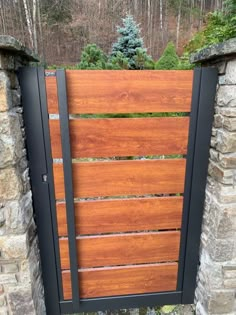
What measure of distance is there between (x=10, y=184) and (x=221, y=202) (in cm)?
123

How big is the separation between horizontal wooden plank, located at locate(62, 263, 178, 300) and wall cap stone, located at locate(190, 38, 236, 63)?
57.1 inches

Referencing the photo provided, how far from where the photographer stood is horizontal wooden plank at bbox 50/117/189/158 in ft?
4.49

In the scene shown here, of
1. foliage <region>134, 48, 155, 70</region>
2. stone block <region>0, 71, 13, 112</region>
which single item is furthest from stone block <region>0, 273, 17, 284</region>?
foliage <region>134, 48, 155, 70</region>

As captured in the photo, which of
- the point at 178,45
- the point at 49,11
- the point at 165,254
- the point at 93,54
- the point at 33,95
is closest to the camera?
the point at 33,95

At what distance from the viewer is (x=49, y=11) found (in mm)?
6598

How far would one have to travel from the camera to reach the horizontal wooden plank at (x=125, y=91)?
1305 mm

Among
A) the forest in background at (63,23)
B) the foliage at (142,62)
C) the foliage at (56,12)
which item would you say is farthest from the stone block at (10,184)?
the foliage at (56,12)

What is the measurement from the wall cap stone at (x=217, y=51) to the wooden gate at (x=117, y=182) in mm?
92

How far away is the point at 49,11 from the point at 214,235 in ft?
24.7

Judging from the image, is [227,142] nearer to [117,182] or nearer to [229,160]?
[229,160]

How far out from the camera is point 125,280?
1673 mm

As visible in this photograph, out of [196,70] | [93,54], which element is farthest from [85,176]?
[93,54]

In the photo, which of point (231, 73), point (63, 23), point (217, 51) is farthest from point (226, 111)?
point (63, 23)

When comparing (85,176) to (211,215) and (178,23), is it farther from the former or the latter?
(178,23)
